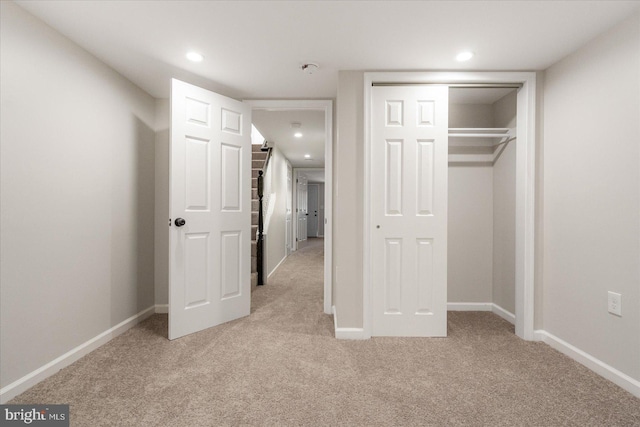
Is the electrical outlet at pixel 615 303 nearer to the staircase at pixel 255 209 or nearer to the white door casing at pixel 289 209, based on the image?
the staircase at pixel 255 209

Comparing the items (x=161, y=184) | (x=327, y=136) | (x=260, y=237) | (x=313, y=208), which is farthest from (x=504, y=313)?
(x=313, y=208)

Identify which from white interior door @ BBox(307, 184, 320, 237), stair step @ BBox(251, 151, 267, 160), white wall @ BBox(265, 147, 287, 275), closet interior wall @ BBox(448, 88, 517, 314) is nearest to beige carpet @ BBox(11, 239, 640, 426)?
closet interior wall @ BBox(448, 88, 517, 314)

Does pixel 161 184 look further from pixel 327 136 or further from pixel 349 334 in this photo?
pixel 349 334

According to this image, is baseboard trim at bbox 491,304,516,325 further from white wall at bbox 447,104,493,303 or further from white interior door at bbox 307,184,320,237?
white interior door at bbox 307,184,320,237

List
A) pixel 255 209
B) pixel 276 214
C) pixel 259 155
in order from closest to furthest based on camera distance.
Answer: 1. pixel 255 209
2. pixel 259 155
3. pixel 276 214

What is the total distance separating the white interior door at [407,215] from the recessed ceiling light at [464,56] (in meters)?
0.25

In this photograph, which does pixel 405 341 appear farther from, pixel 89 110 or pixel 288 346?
pixel 89 110

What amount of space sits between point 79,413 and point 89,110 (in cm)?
192

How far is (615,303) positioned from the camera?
5.94 feet

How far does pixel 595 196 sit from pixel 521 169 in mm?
580

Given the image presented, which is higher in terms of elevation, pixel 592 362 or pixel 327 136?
pixel 327 136

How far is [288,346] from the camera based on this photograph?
2.26 m

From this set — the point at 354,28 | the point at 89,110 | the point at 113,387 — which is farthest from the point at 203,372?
the point at 354,28

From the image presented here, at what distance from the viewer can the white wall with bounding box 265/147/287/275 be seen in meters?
4.86
